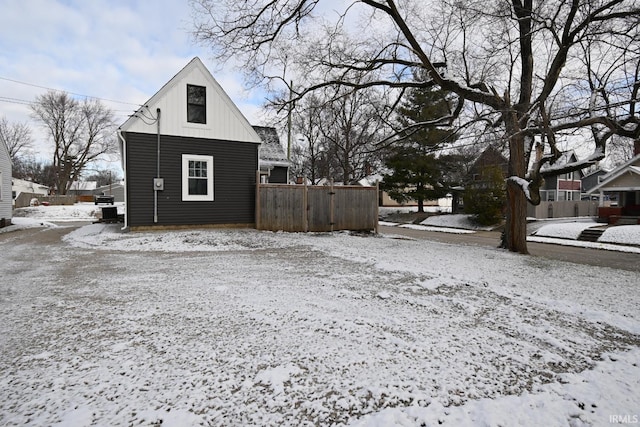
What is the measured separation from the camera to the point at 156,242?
9.79 m

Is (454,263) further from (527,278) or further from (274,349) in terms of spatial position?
(274,349)

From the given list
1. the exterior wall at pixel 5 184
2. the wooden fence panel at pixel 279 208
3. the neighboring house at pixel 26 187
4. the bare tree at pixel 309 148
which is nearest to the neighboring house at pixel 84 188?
the neighboring house at pixel 26 187

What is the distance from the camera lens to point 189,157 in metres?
12.5

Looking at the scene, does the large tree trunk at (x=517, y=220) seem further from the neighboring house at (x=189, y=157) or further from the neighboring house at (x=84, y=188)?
the neighboring house at (x=84, y=188)

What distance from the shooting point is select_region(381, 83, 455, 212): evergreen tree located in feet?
84.2

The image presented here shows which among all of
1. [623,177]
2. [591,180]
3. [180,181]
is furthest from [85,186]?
[591,180]

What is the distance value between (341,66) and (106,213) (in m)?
12.3

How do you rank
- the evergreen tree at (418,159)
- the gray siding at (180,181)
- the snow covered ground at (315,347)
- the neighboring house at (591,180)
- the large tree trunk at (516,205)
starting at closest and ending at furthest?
1. the snow covered ground at (315,347)
2. the large tree trunk at (516,205)
3. the gray siding at (180,181)
4. the evergreen tree at (418,159)
5. the neighboring house at (591,180)

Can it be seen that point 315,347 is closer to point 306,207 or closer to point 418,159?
point 306,207

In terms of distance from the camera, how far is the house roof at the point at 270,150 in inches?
721

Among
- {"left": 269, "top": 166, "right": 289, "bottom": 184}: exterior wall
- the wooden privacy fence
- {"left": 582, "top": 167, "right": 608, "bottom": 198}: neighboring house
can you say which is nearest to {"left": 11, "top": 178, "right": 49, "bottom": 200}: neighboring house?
{"left": 269, "top": 166, "right": 289, "bottom": 184}: exterior wall

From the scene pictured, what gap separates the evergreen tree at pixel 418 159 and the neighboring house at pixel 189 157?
1454 cm

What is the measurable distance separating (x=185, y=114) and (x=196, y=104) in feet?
1.89

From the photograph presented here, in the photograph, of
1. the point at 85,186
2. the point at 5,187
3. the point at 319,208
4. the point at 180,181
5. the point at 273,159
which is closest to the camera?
the point at 180,181
